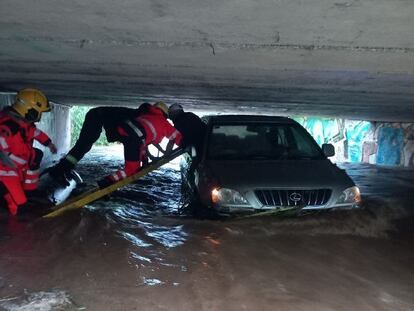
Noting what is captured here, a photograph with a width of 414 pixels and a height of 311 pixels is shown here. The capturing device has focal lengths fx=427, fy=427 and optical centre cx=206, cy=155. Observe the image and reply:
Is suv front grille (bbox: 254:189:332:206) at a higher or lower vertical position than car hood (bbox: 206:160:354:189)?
lower

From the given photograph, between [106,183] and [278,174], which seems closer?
[278,174]

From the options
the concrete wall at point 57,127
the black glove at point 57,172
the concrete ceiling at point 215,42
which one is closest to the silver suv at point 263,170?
the concrete ceiling at point 215,42

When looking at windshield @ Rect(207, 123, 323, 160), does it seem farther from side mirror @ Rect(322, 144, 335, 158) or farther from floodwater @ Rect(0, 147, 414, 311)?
floodwater @ Rect(0, 147, 414, 311)

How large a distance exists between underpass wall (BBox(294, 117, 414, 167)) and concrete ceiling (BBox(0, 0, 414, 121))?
8788 millimetres

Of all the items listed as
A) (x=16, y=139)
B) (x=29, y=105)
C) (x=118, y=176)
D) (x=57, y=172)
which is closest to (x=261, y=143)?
(x=118, y=176)

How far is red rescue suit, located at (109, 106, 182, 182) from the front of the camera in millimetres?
6066

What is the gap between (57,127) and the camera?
13875 mm

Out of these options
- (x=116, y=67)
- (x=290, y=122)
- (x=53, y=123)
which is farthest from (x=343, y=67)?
(x=53, y=123)

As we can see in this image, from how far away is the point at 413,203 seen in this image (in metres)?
7.46

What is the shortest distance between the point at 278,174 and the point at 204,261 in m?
1.71

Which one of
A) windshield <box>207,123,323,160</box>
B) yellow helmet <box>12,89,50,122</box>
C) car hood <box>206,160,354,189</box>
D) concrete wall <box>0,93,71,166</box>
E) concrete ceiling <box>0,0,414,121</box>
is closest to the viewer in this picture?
concrete ceiling <box>0,0,414,121</box>

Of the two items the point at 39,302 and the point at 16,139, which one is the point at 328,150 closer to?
the point at 16,139

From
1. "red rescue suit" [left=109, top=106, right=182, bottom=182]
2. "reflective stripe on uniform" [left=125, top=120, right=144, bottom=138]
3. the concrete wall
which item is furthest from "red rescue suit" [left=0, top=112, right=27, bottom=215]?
the concrete wall

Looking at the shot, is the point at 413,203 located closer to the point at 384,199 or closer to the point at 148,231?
the point at 384,199
